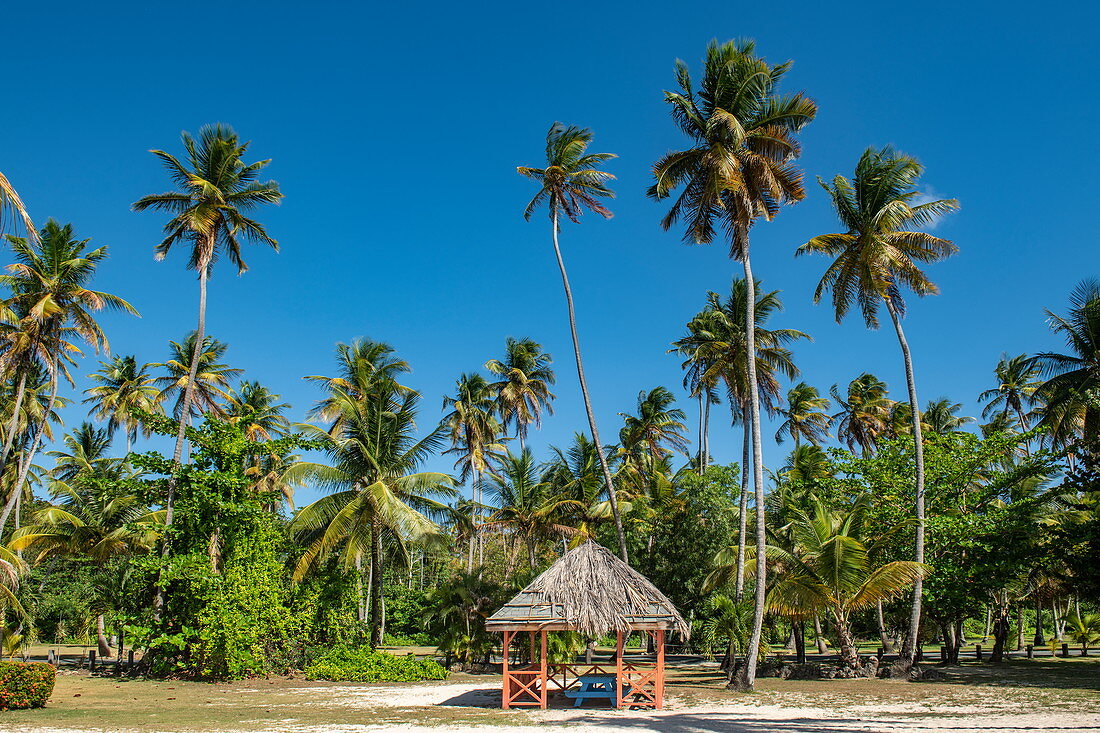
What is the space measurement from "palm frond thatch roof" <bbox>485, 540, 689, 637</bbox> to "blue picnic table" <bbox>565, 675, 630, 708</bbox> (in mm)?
1651

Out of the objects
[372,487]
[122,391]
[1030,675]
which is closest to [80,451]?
[122,391]

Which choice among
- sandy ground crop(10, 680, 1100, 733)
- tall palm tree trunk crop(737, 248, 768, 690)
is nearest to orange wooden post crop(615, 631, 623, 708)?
sandy ground crop(10, 680, 1100, 733)

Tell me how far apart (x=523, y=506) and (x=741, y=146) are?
725 inches

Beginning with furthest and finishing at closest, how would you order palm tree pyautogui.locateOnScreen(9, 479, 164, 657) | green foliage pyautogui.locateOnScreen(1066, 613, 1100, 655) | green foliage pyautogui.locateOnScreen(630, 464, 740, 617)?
green foliage pyautogui.locateOnScreen(1066, 613, 1100, 655) < green foliage pyautogui.locateOnScreen(630, 464, 740, 617) < palm tree pyautogui.locateOnScreen(9, 479, 164, 657)

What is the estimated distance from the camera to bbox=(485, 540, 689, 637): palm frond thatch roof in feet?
53.9

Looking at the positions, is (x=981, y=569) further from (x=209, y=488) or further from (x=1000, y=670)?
(x=209, y=488)

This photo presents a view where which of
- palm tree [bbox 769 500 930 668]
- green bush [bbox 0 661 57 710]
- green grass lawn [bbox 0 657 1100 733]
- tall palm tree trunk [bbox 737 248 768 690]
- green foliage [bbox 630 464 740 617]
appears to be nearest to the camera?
green grass lawn [bbox 0 657 1100 733]

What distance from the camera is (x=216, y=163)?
80.1 ft

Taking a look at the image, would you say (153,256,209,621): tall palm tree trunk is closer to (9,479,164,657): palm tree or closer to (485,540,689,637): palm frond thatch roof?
(9,479,164,657): palm tree

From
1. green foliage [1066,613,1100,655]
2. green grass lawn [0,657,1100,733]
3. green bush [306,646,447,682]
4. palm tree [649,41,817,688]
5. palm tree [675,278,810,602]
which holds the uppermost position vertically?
palm tree [649,41,817,688]

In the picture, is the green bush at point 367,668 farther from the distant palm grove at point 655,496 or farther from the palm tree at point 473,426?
the palm tree at point 473,426

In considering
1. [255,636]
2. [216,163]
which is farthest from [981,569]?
[216,163]

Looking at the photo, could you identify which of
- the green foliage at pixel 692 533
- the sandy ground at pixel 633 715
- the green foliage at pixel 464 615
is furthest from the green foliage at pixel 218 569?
the green foliage at pixel 692 533

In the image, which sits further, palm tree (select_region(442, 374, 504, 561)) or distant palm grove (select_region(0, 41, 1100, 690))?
palm tree (select_region(442, 374, 504, 561))
